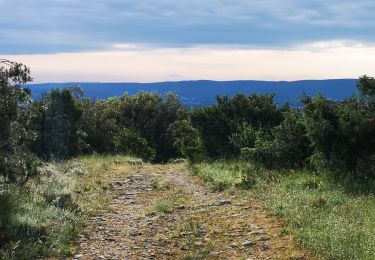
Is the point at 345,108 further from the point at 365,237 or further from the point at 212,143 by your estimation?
the point at 212,143

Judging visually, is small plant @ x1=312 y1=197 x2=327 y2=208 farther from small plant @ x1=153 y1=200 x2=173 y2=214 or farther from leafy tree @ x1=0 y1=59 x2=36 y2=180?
leafy tree @ x1=0 y1=59 x2=36 y2=180

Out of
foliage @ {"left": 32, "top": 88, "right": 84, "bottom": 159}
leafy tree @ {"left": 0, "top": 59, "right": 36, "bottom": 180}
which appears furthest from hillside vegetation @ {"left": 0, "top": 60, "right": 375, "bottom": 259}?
foliage @ {"left": 32, "top": 88, "right": 84, "bottom": 159}

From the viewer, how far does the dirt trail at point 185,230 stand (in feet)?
28.8

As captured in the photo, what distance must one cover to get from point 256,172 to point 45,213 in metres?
7.88

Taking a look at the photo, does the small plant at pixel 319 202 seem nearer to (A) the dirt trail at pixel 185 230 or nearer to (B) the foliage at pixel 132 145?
(A) the dirt trail at pixel 185 230

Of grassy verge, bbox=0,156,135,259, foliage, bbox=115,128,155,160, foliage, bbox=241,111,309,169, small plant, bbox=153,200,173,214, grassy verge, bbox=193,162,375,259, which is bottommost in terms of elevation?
foliage, bbox=115,128,155,160

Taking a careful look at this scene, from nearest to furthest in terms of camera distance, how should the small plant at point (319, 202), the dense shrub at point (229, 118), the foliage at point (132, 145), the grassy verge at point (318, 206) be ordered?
the grassy verge at point (318, 206), the small plant at point (319, 202), the dense shrub at point (229, 118), the foliage at point (132, 145)

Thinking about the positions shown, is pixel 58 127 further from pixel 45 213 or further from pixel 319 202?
pixel 319 202

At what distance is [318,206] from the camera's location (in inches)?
428

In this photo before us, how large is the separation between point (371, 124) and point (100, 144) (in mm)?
30494

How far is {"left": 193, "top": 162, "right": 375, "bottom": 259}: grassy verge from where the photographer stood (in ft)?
26.1

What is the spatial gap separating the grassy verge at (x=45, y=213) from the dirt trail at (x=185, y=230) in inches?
15.8

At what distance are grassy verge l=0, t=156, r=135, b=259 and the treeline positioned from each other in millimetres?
664

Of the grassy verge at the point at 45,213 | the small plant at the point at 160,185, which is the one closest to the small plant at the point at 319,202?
the grassy verge at the point at 45,213
